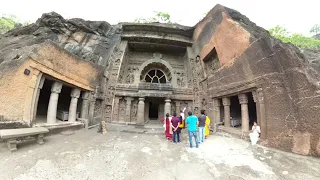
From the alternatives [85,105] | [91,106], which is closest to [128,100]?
[91,106]

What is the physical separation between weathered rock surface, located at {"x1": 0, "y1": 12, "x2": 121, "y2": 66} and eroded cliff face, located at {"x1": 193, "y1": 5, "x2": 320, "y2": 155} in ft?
24.5

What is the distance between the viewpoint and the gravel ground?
2.69 metres

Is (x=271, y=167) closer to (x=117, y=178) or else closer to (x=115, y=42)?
(x=117, y=178)

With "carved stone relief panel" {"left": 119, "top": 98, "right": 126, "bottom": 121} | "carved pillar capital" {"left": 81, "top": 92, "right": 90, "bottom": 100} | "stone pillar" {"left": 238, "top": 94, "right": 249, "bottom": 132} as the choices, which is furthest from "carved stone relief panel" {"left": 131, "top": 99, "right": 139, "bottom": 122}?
"stone pillar" {"left": 238, "top": 94, "right": 249, "bottom": 132}

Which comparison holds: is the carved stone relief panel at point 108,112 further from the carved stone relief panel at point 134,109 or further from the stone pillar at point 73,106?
the stone pillar at point 73,106

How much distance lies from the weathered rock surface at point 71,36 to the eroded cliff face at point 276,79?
746cm

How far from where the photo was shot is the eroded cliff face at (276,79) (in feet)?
12.5

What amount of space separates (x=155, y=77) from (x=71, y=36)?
6.60m

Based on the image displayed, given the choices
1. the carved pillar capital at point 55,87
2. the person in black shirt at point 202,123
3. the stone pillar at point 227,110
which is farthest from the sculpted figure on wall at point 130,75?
the person in black shirt at point 202,123

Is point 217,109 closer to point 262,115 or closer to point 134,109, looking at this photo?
point 262,115

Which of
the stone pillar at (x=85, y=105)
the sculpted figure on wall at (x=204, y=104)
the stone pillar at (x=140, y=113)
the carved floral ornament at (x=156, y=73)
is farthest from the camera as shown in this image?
the carved floral ornament at (x=156, y=73)

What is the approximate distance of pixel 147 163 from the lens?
326cm

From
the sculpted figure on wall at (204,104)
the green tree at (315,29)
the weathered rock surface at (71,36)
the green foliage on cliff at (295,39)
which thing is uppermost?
the green tree at (315,29)

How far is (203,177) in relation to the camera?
105 inches
